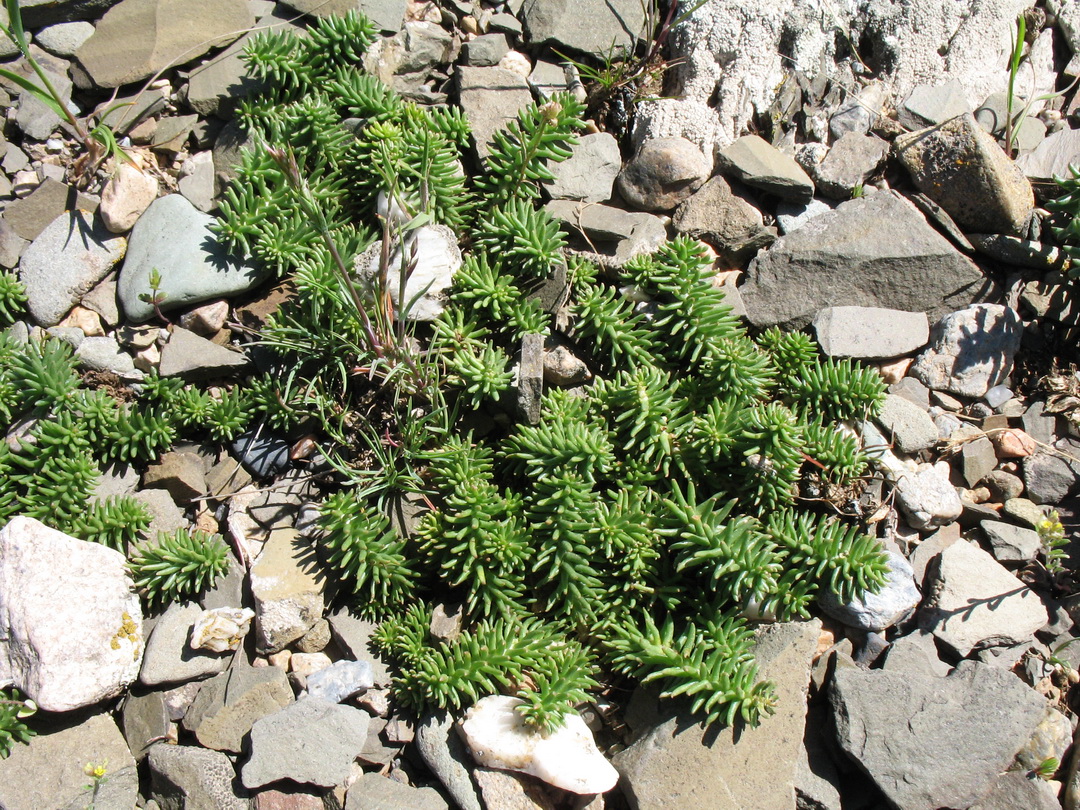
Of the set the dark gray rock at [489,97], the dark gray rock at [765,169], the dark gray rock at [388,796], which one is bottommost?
the dark gray rock at [388,796]

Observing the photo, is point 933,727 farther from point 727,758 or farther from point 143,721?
point 143,721

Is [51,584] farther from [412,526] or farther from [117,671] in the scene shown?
[412,526]

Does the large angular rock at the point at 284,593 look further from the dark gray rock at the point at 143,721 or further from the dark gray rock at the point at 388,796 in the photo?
the dark gray rock at the point at 388,796

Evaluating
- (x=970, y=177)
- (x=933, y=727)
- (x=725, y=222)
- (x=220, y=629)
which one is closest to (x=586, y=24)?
(x=725, y=222)

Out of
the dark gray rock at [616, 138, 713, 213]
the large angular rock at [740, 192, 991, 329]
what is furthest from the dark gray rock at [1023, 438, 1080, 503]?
the dark gray rock at [616, 138, 713, 213]

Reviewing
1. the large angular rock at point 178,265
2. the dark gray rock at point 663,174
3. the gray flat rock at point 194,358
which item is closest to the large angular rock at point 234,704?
the gray flat rock at point 194,358

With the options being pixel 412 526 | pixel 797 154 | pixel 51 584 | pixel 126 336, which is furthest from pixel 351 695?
pixel 797 154

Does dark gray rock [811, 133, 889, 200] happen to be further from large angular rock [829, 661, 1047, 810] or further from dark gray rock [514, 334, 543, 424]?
large angular rock [829, 661, 1047, 810]
